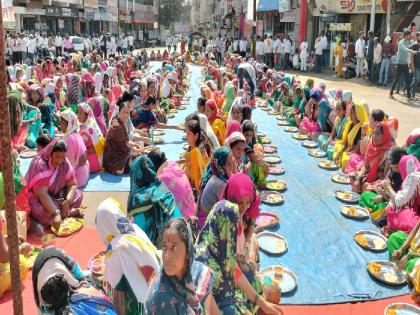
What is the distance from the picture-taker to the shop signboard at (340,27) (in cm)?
1886

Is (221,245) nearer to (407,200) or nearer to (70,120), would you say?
(407,200)

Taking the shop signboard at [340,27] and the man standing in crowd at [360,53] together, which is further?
the shop signboard at [340,27]

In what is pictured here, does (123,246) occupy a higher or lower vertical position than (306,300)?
higher

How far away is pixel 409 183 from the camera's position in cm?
412

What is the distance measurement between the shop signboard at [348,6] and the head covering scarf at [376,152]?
13.5 meters

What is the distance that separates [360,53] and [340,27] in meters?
→ 3.83

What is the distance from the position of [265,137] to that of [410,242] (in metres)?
4.85

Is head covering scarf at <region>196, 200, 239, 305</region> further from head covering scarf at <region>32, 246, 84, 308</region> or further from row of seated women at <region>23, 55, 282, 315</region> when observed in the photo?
head covering scarf at <region>32, 246, 84, 308</region>

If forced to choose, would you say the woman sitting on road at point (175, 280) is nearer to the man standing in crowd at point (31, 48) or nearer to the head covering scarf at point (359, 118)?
the head covering scarf at point (359, 118)

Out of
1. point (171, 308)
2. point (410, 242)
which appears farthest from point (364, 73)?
point (171, 308)

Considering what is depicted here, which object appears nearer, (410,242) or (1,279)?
(1,279)

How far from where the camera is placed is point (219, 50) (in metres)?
25.6

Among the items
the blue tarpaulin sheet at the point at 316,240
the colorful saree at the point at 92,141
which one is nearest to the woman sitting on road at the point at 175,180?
the blue tarpaulin sheet at the point at 316,240

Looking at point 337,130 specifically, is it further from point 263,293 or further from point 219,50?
point 219,50
